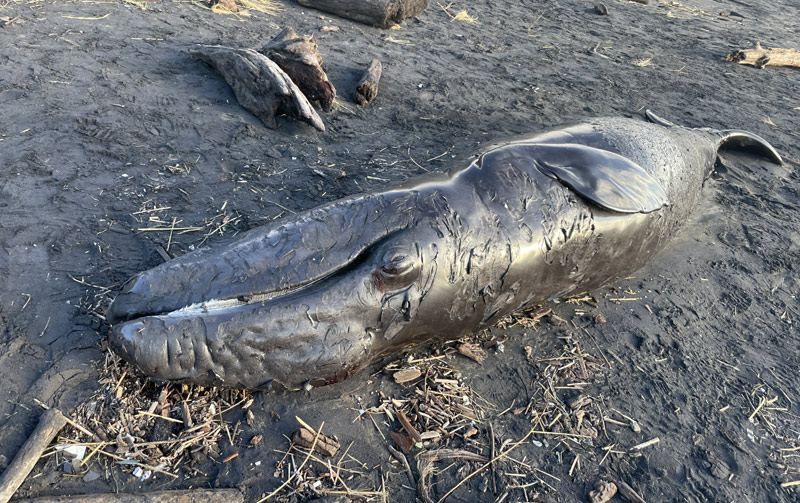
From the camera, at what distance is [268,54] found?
273 inches

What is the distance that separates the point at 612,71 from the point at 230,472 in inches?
347

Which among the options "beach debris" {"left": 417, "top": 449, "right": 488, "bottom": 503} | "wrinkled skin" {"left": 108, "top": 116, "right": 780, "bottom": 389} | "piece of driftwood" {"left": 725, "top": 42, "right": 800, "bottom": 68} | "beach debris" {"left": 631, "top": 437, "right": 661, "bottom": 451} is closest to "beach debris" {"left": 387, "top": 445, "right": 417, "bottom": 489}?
"beach debris" {"left": 417, "top": 449, "right": 488, "bottom": 503}

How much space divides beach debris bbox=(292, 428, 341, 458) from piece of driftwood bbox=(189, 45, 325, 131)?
13.6ft

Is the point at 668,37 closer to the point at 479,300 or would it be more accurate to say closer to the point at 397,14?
the point at 397,14

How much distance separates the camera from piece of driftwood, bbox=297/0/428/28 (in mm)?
9461

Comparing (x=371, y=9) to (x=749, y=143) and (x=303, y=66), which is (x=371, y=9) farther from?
(x=749, y=143)

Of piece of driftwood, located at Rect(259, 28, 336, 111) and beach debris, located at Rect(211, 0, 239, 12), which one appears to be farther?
beach debris, located at Rect(211, 0, 239, 12)

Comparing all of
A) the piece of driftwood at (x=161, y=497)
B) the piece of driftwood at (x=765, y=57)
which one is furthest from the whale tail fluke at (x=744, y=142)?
the piece of driftwood at (x=161, y=497)

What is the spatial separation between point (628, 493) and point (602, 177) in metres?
2.37

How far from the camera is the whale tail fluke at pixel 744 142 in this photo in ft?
22.3

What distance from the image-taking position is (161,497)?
2.95 metres

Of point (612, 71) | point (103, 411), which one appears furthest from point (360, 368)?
point (612, 71)

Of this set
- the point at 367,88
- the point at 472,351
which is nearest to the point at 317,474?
the point at 472,351

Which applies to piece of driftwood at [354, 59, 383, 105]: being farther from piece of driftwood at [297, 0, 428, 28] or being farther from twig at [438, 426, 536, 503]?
twig at [438, 426, 536, 503]
